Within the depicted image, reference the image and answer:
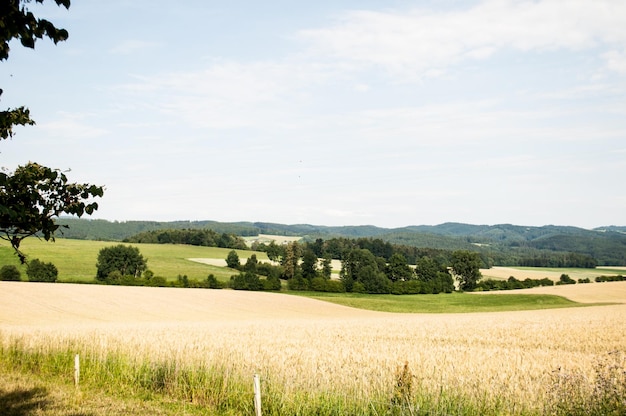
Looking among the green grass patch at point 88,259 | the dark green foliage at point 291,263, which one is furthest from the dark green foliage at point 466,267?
the green grass patch at point 88,259

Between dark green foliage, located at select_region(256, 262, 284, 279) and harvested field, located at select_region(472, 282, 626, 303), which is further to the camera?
dark green foliage, located at select_region(256, 262, 284, 279)

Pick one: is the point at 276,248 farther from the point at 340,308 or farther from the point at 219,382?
the point at 219,382

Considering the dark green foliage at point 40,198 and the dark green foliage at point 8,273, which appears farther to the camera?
the dark green foliage at point 8,273

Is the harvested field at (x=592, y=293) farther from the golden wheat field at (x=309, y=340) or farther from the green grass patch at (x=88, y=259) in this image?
the green grass patch at (x=88, y=259)

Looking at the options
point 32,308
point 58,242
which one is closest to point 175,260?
point 58,242

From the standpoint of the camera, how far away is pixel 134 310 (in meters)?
48.2

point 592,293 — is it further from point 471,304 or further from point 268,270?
point 268,270

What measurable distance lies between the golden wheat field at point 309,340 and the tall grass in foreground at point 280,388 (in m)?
0.12

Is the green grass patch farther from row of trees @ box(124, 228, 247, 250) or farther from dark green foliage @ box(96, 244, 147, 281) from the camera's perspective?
row of trees @ box(124, 228, 247, 250)

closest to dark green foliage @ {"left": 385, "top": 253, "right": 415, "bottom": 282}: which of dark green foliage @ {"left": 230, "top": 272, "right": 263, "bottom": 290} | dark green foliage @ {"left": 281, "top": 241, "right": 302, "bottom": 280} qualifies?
dark green foliage @ {"left": 281, "top": 241, "right": 302, "bottom": 280}

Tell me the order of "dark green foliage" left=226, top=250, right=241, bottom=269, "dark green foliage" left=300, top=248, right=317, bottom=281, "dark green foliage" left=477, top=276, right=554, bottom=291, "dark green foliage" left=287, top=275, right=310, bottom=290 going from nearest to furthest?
"dark green foliage" left=287, top=275, right=310, bottom=290 < "dark green foliage" left=300, top=248, right=317, bottom=281 < "dark green foliage" left=477, top=276, right=554, bottom=291 < "dark green foliage" left=226, top=250, right=241, bottom=269

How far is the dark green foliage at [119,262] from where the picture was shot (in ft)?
269

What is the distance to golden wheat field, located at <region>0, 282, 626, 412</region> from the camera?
11242mm

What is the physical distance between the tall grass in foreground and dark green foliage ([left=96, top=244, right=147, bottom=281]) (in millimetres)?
68269
